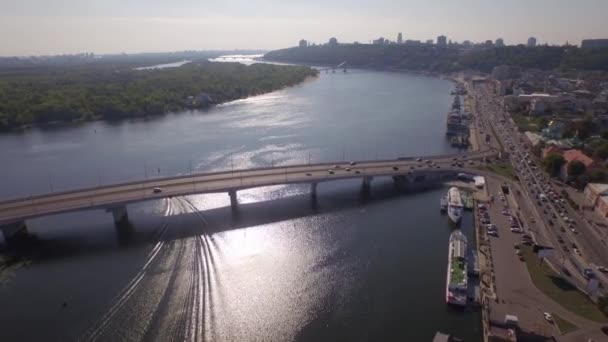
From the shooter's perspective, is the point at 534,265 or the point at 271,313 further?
the point at 534,265

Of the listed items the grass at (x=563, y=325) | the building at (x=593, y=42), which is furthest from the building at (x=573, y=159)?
the building at (x=593, y=42)

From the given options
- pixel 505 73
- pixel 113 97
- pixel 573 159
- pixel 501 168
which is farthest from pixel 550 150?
pixel 505 73

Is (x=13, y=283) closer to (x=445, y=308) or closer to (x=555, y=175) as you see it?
(x=445, y=308)

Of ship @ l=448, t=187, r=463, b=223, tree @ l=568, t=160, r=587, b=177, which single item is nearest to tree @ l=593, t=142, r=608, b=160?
tree @ l=568, t=160, r=587, b=177

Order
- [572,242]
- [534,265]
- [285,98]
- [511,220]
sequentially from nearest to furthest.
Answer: [534,265] < [572,242] < [511,220] < [285,98]

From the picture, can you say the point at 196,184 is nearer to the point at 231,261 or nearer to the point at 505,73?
the point at 231,261

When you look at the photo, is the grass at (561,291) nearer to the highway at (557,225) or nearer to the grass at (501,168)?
the highway at (557,225)

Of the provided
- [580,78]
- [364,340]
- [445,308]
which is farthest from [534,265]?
[580,78]

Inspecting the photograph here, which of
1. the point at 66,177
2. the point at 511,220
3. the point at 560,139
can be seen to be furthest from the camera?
the point at 560,139
